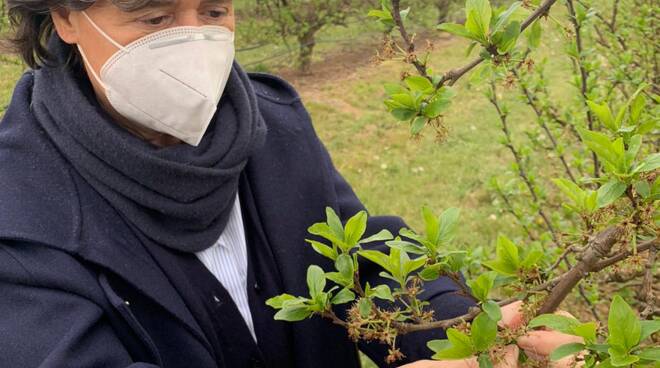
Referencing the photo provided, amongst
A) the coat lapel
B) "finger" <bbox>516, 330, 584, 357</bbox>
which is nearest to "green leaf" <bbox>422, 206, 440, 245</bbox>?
"finger" <bbox>516, 330, 584, 357</bbox>

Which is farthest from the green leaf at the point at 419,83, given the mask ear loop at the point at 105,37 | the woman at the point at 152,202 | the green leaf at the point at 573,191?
the mask ear loop at the point at 105,37

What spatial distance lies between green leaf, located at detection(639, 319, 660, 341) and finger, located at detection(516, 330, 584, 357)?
0.27m

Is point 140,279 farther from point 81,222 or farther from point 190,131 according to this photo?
point 190,131

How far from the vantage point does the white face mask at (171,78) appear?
59.7 inches

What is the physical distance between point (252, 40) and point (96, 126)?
27.7 ft

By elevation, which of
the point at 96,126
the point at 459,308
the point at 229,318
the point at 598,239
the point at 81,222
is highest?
the point at 598,239

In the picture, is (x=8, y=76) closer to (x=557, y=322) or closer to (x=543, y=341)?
(x=543, y=341)

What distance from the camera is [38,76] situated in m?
1.52

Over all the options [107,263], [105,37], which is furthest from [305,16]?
[107,263]

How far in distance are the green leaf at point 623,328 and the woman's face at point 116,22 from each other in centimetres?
107

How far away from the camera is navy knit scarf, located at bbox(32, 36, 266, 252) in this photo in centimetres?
140

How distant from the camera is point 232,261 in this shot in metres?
1.59

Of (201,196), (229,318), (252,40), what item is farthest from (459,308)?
(252,40)

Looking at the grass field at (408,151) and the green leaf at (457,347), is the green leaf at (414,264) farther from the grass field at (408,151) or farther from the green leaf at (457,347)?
the grass field at (408,151)
